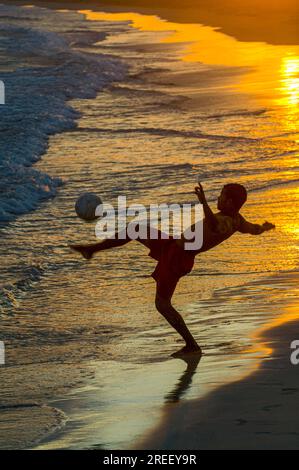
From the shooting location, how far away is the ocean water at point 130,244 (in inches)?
277

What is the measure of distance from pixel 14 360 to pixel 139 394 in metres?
1.40

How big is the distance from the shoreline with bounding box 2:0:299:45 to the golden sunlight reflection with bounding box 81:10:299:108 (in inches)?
29.5

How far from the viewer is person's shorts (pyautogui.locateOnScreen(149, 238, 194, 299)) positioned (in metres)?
7.68

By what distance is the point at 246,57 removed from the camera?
30328 mm

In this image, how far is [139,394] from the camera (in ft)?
22.4

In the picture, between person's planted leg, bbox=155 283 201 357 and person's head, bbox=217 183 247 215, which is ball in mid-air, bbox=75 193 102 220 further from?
person's head, bbox=217 183 247 215

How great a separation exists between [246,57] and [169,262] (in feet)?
76.3

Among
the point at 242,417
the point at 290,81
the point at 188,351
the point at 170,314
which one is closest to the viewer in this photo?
the point at 242,417

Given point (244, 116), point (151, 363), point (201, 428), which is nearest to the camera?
point (201, 428)

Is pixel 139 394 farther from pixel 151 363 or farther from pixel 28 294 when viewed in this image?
pixel 28 294

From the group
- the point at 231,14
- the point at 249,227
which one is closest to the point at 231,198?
the point at 249,227

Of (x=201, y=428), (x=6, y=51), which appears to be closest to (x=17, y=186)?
(x=201, y=428)

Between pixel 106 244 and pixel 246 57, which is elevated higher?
pixel 106 244

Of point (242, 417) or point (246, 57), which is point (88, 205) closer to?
point (242, 417)
